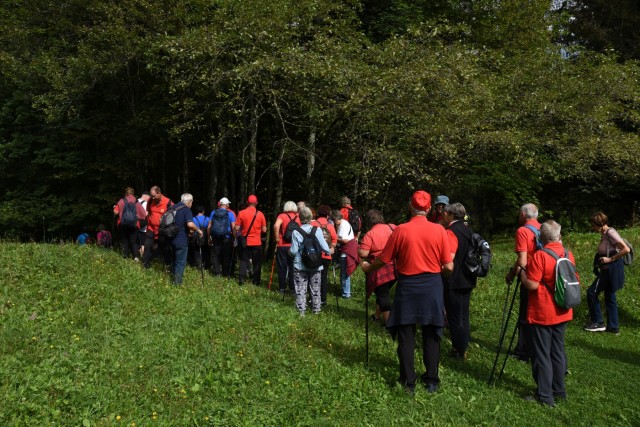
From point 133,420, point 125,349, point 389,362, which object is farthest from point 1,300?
point 389,362

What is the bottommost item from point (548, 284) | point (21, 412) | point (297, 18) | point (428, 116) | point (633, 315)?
point (633, 315)

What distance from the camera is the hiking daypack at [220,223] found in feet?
39.2

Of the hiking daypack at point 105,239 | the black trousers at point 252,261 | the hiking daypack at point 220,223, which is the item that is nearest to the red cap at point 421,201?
the black trousers at point 252,261

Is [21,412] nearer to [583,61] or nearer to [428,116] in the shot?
[428,116]

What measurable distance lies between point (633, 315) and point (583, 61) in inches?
519

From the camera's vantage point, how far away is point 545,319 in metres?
5.87

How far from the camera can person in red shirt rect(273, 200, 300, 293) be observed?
1101 cm

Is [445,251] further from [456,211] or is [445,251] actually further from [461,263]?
[456,211]

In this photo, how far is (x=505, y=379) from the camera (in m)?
6.67

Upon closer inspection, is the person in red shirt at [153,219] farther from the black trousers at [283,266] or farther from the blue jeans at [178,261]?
the black trousers at [283,266]

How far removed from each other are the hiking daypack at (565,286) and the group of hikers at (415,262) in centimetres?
4

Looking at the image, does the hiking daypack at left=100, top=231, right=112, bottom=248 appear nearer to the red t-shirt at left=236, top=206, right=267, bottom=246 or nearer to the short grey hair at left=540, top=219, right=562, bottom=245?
the red t-shirt at left=236, top=206, right=267, bottom=246

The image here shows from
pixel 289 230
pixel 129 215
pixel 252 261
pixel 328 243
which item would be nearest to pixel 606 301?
pixel 328 243

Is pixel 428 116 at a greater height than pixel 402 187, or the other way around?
pixel 428 116
